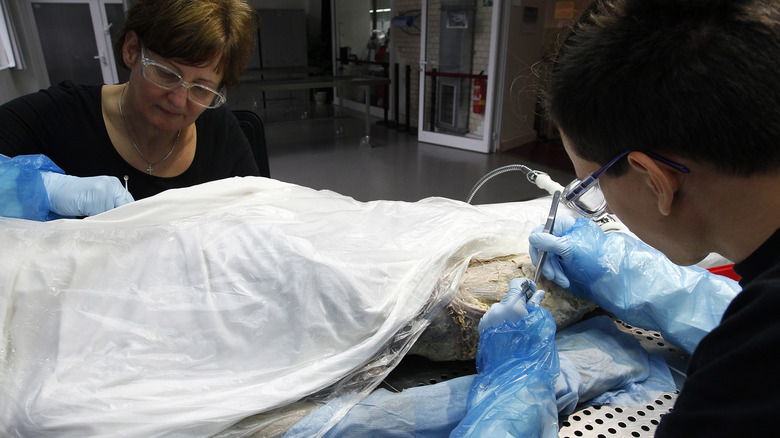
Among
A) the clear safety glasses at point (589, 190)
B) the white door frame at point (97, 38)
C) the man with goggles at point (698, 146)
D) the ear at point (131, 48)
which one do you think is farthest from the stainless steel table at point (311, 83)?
the man with goggles at point (698, 146)

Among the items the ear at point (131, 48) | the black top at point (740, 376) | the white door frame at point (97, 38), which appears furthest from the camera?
the white door frame at point (97, 38)

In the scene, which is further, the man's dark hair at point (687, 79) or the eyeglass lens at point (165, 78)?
the eyeglass lens at point (165, 78)

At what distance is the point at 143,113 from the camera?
1.25 m

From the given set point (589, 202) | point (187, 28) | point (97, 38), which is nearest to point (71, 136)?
point (187, 28)

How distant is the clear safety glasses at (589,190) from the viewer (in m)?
0.50

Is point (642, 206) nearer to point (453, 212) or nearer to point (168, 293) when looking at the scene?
point (453, 212)

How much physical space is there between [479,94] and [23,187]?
4.36 m

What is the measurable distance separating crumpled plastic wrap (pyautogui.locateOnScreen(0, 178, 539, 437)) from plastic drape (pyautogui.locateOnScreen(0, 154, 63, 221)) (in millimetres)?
77

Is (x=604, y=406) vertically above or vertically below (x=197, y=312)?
below

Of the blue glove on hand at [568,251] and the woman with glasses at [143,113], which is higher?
A: the woman with glasses at [143,113]

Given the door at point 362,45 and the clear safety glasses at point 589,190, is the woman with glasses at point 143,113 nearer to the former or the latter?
the clear safety glasses at point 589,190

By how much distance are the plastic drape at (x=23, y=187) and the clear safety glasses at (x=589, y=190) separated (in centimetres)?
110

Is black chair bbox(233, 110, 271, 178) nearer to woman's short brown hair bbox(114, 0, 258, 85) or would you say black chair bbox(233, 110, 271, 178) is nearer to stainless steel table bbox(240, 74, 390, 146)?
woman's short brown hair bbox(114, 0, 258, 85)

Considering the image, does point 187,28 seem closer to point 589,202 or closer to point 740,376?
point 589,202
